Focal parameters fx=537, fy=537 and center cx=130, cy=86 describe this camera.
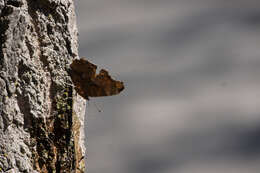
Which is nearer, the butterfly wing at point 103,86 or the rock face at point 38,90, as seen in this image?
the rock face at point 38,90

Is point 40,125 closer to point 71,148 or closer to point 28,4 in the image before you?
point 71,148

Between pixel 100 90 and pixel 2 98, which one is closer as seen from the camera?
pixel 2 98

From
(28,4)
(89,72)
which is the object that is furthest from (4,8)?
(89,72)

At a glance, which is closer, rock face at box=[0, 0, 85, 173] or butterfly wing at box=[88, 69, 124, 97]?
rock face at box=[0, 0, 85, 173]
